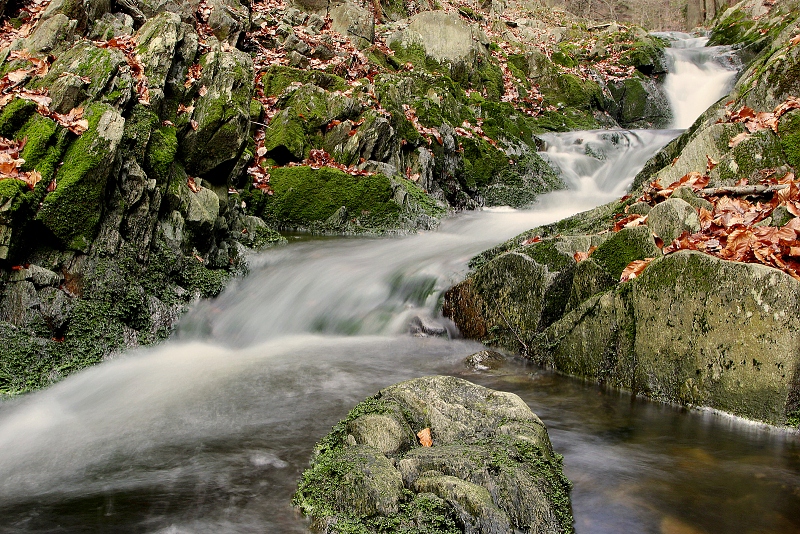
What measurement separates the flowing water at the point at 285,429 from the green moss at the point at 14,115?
2778mm

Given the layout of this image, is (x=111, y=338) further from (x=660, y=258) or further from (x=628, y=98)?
(x=628, y=98)

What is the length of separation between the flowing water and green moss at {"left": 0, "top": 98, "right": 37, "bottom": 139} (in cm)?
278

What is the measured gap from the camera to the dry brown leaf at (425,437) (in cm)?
352

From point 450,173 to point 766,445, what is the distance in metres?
9.18

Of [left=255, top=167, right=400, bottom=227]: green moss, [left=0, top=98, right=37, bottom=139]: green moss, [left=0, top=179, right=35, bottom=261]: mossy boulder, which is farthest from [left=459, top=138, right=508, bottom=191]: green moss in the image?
[left=0, top=179, right=35, bottom=261]: mossy boulder

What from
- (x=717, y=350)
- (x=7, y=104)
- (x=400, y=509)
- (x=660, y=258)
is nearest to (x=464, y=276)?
(x=660, y=258)

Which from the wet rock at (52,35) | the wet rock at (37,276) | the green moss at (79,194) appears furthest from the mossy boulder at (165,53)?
the wet rock at (37,276)

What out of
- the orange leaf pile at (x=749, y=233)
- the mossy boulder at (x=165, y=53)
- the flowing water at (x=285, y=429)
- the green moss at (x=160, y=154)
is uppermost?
the mossy boulder at (x=165, y=53)

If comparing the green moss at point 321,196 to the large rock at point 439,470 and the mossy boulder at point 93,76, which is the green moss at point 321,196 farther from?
the large rock at point 439,470

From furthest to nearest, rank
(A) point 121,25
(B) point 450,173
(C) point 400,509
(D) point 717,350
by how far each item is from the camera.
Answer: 1. (B) point 450,173
2. (A) point 121,25
3. (D) point 717,350
4. (C) point 400,509

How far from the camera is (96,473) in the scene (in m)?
3.80

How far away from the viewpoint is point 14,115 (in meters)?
6.14

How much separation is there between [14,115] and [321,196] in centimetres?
512

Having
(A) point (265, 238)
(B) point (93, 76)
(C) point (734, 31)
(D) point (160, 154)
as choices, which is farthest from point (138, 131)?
(C) point (734, 31)
